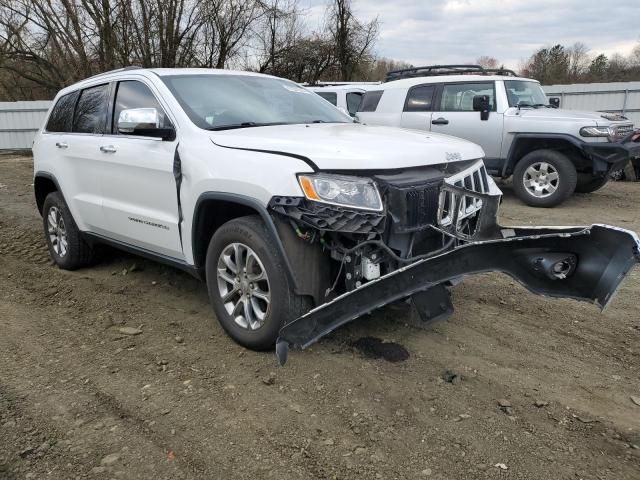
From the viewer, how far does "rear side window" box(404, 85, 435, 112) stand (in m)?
9.82

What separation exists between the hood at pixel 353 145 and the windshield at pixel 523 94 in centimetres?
572

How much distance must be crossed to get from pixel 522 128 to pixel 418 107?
196cm

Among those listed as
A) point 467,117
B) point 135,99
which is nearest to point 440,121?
point 467,117

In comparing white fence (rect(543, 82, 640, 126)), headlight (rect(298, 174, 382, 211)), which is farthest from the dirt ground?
white fence (rect(543, 82, 640, 126))

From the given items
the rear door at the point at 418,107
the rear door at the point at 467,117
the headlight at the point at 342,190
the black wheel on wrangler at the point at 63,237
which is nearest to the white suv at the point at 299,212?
the headlight at the point at 342,190

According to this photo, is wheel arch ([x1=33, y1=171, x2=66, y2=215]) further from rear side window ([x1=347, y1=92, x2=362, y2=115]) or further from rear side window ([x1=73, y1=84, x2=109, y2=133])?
rear side window ([x1=347, y1=92, x2=362, y2=115])

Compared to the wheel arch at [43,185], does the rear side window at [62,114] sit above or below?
above

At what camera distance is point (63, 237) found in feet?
18.9

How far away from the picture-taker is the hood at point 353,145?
3.17 metres

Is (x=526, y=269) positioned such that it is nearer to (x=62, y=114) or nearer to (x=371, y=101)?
(x=62, y=114)

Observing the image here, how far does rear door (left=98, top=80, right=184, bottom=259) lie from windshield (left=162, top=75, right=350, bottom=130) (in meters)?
0.23

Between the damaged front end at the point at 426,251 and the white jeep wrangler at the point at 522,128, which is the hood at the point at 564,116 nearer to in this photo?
the white jeep wrangler at the point at 522,128

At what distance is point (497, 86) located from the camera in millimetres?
9180

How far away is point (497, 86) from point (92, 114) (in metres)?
6.64
